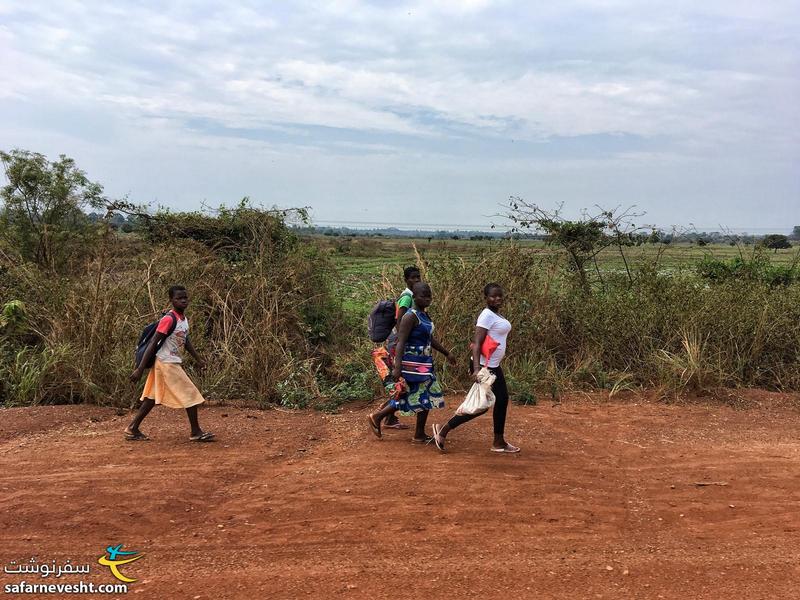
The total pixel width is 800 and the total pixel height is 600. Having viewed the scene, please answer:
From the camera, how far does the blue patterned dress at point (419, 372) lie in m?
5.52

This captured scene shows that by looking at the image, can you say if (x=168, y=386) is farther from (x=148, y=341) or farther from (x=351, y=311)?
(x=351, y=311)

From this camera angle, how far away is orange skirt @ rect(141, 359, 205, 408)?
5746 millimetres

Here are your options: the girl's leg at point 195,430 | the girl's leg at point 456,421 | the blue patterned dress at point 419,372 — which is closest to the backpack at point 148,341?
the girl's leg at point 195,430

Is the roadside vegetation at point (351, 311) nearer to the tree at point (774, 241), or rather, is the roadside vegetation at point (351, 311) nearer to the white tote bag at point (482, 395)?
the tree at point (774, 241)

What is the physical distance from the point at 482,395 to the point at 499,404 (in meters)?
0.32

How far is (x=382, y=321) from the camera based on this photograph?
596cm

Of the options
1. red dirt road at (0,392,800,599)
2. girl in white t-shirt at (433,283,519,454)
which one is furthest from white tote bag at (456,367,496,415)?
red dirt road at (0,392,800,599)

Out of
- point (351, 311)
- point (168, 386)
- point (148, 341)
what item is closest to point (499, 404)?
point (168, 386)

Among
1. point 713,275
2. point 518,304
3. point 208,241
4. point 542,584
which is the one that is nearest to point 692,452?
point 542,584

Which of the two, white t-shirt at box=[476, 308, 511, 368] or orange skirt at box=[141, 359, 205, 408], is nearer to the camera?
white t-shirt at box=[476, 308, 511, 368]

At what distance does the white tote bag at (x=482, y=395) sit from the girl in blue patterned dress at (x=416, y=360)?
→ 491 mm

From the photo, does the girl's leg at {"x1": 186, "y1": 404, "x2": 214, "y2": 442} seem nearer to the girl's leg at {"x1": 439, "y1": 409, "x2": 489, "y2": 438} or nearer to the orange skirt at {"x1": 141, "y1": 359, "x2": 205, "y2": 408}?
the orange skirt at {"x1": 141, "y1": 359, "x2": 205, "y2": 408}

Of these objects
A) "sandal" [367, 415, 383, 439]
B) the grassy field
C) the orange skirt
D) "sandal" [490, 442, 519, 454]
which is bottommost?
"sandal" [490, 442, 519, 454]

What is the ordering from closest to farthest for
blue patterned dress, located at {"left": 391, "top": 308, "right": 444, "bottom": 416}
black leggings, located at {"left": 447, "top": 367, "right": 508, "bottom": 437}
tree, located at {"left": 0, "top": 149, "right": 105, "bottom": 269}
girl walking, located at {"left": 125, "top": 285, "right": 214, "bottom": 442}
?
black leggings, located at {"left": 447, "top": 367, "right": 508, "bottom": 437} → blue patterned dress, located at {"left": 391, "top": 308, "right": 444, "bottom": 416} → girl walking, located at {"left": 125, "top": 285, "right": 214, "bottom": 442} → tree, located at {"left": 0, "top": 149, "right": 105, "bottom": 269}
